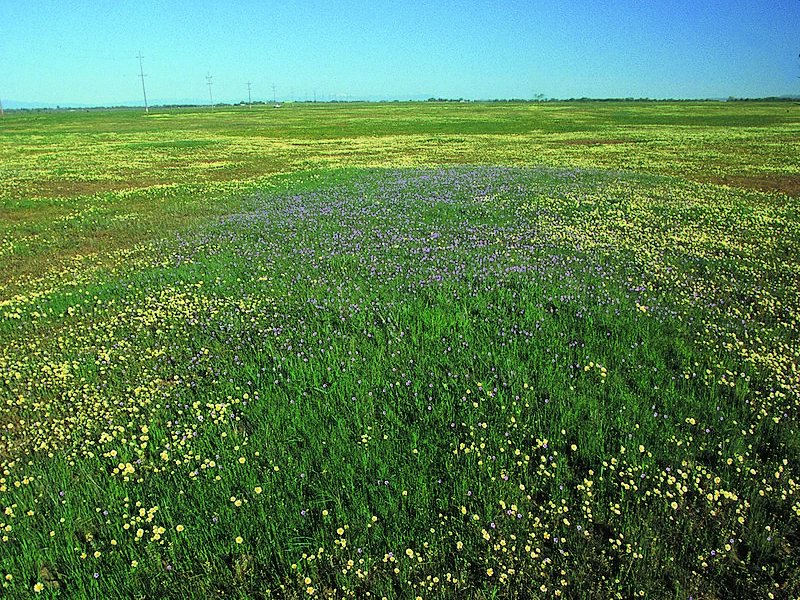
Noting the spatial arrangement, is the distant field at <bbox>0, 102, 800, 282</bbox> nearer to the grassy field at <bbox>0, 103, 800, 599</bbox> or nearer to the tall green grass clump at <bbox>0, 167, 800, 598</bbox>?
the grassy field at <bbox>0, 103, 800, 599</bbox>

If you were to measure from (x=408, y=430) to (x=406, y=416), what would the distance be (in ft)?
0.99

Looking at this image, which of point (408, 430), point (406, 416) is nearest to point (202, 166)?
point (406, 416)

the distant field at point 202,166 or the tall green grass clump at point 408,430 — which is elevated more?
the distant field at point 202,166

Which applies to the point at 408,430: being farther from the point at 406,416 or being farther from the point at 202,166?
the point at 202,166

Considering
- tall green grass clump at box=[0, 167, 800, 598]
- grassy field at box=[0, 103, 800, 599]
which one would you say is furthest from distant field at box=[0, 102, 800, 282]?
tall green grass clump at box=[0, 167, 800, 598]

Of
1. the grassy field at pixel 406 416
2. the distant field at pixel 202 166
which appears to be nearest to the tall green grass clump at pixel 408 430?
the grassy field at pixel 406 416

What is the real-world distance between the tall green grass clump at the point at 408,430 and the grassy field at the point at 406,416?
1.2 inches

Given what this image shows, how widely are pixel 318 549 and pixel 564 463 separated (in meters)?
2.58

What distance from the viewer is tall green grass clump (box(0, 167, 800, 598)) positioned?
3.84 meters

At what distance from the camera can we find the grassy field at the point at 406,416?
3.87 metres

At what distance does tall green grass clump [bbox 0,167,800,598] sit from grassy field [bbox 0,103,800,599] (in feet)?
0.10

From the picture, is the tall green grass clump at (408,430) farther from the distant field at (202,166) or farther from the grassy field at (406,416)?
the distant field at (202,166)

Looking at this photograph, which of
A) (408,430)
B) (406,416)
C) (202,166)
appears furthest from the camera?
(202,166)

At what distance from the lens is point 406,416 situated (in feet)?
18.4
